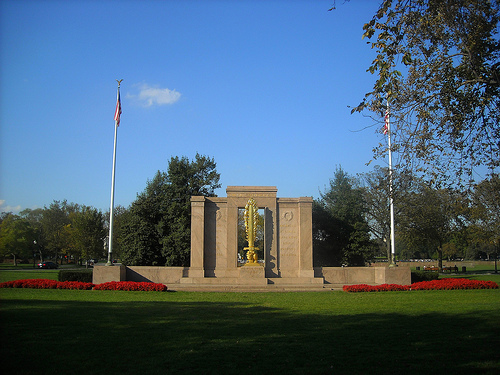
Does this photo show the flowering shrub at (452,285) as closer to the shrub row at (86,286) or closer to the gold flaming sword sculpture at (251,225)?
the gold flaming sword sculpture at (251,225)

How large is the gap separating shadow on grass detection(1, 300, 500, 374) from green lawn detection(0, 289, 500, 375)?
21mm

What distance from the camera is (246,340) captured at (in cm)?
998

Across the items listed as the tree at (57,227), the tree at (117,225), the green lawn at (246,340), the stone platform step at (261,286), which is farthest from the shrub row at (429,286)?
the tree at (57,227)

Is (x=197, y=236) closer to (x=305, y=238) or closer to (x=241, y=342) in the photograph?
(x=305, y=238)

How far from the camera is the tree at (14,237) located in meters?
61.1

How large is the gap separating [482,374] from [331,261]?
117 feet

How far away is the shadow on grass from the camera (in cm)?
786

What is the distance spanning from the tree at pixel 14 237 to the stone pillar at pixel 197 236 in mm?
42469

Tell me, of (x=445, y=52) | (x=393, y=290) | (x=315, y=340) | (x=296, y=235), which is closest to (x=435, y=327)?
(x=315, y=340)

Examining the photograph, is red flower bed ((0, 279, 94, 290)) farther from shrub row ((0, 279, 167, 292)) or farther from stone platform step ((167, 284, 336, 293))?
stone platform step ((167, 284, 336, 293))

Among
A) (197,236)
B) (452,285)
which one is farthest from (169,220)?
(452,285)

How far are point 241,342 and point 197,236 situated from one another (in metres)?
20.3

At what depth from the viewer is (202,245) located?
29578 mm

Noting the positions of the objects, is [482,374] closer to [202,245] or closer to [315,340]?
[315,340]
